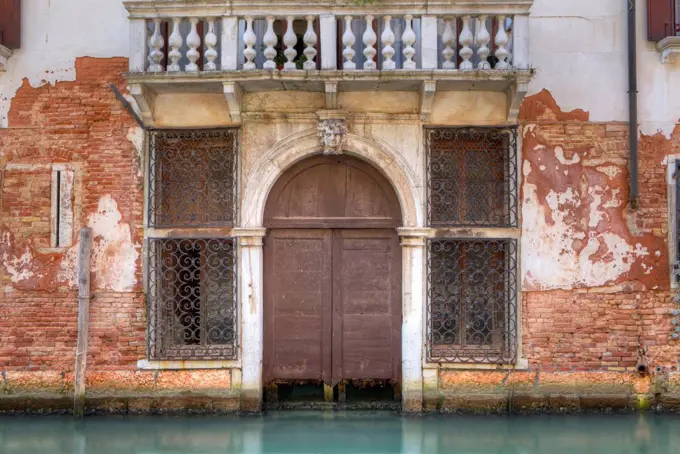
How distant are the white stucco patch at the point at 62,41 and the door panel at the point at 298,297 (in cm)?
267

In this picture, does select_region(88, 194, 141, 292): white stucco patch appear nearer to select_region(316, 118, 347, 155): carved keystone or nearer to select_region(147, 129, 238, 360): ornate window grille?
select_region(147, 129, 238, 360): ornate window grille

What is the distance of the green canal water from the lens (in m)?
5.77

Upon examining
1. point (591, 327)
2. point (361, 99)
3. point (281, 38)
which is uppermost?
point (281, 38)

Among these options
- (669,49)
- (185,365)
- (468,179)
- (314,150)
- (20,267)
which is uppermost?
(669,49)

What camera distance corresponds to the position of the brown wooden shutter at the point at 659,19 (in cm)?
664

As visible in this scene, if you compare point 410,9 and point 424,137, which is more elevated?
point 410,9

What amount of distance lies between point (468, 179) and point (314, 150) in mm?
1629

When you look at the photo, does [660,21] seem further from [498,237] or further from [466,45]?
[498,237]

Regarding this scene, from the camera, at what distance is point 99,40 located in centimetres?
677

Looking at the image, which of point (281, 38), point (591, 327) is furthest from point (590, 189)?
point (281, 38)

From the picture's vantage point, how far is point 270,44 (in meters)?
6.17

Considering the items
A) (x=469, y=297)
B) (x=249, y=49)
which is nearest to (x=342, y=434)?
(x=469, y=297)

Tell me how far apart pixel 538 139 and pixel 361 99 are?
186 cm

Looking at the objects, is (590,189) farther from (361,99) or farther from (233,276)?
(233,276)
